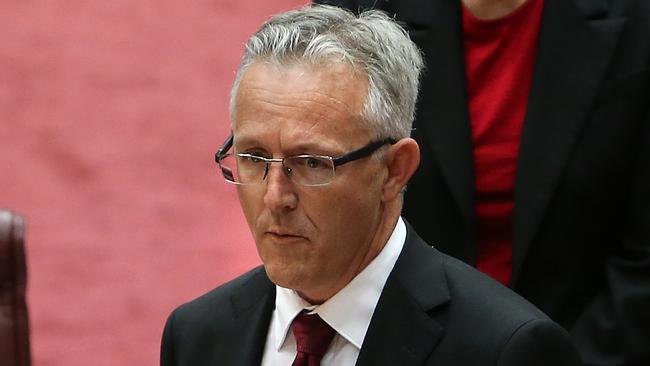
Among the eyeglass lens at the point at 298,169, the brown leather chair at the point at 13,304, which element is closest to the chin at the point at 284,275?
the eyeglass lens at the point at 298,169

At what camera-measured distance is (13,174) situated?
4.36 m

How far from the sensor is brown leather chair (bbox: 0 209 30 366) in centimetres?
225

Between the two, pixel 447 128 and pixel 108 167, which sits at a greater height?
pixel 447 128

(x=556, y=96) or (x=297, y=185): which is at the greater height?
(x=297, y=185)

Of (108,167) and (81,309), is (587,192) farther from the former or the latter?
(108,167)

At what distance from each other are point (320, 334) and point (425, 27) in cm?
72

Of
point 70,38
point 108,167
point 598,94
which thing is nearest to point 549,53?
point 598,94

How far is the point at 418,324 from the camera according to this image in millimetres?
1912

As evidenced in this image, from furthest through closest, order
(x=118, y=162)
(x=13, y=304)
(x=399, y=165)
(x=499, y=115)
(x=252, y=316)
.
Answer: (x=118, y=162) < (x=499, y=115) < (x=13, y=304) < (x=252, y=316) < (x=399, y=165)

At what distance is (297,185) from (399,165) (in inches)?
6.1

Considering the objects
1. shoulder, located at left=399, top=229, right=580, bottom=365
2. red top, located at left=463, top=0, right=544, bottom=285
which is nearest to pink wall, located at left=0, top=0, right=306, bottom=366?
red top, located at left=463, top=0, right=544, bottom=285

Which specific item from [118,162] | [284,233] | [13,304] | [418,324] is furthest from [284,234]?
[118,162]

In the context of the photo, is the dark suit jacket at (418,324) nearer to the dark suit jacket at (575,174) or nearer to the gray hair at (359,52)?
the gray hair at (359,52)

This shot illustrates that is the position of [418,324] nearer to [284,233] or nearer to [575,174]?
[284,233]
